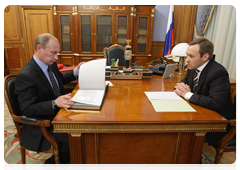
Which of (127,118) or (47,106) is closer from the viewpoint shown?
(127,118)

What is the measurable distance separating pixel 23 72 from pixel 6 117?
5.60 ft

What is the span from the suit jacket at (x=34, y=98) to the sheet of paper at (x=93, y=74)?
0.93 ft

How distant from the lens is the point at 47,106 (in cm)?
105

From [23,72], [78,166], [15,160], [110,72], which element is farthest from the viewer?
[110,72]

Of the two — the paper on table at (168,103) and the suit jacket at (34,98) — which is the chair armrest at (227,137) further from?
the suit jacket at (34,98)

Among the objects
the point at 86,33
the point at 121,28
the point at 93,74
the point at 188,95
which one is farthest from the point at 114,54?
the point at 188,95

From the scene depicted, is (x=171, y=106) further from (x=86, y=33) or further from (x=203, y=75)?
(x=86, y=33)

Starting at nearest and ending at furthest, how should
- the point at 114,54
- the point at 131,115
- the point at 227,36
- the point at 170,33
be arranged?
the point at 131,115 < the point at 227,36 < the point at 114,54 < the point at 170,33

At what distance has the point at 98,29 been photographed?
13.6ft

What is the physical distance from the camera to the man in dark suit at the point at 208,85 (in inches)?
42.8

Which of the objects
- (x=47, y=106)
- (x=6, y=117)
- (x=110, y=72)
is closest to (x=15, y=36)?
(x=6, y=117)

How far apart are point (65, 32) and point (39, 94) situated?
3.51m

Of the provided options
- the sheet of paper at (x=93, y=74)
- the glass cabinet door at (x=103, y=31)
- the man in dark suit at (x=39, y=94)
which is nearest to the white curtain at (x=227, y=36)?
the sheet of paper at (x=93, y=74)

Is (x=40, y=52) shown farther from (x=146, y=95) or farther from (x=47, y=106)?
(x=146, y=95)
